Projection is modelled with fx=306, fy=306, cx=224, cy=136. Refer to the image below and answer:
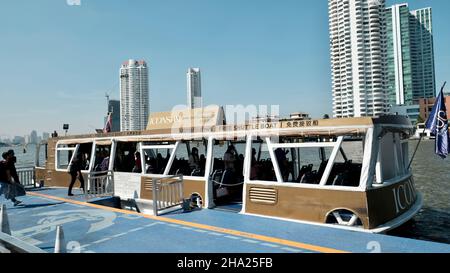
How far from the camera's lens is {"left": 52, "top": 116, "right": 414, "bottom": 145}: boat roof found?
690cm

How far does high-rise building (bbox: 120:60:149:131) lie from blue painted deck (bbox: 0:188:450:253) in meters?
24.9

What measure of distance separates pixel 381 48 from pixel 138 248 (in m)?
108

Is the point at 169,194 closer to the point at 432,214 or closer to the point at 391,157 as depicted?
the point at 391,157

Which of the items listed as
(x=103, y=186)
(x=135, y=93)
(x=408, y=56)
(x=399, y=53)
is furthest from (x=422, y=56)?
(x=103, y=186)

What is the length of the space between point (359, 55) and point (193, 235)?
10342 cm

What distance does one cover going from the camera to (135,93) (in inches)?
1535

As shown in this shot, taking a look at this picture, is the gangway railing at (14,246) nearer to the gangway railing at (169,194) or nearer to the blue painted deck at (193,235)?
the blue painted deck at (193,235)

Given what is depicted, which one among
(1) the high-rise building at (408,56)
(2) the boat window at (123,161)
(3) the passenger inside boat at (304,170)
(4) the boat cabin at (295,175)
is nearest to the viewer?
(4) the boat cabin at (295,175)

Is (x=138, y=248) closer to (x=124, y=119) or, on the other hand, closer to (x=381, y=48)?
(x=124, y=119)

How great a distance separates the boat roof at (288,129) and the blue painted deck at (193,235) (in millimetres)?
2217

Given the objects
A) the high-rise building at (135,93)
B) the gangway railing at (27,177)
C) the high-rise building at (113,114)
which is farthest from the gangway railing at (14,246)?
the high-rise building at (135,93)

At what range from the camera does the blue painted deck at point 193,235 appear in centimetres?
581
